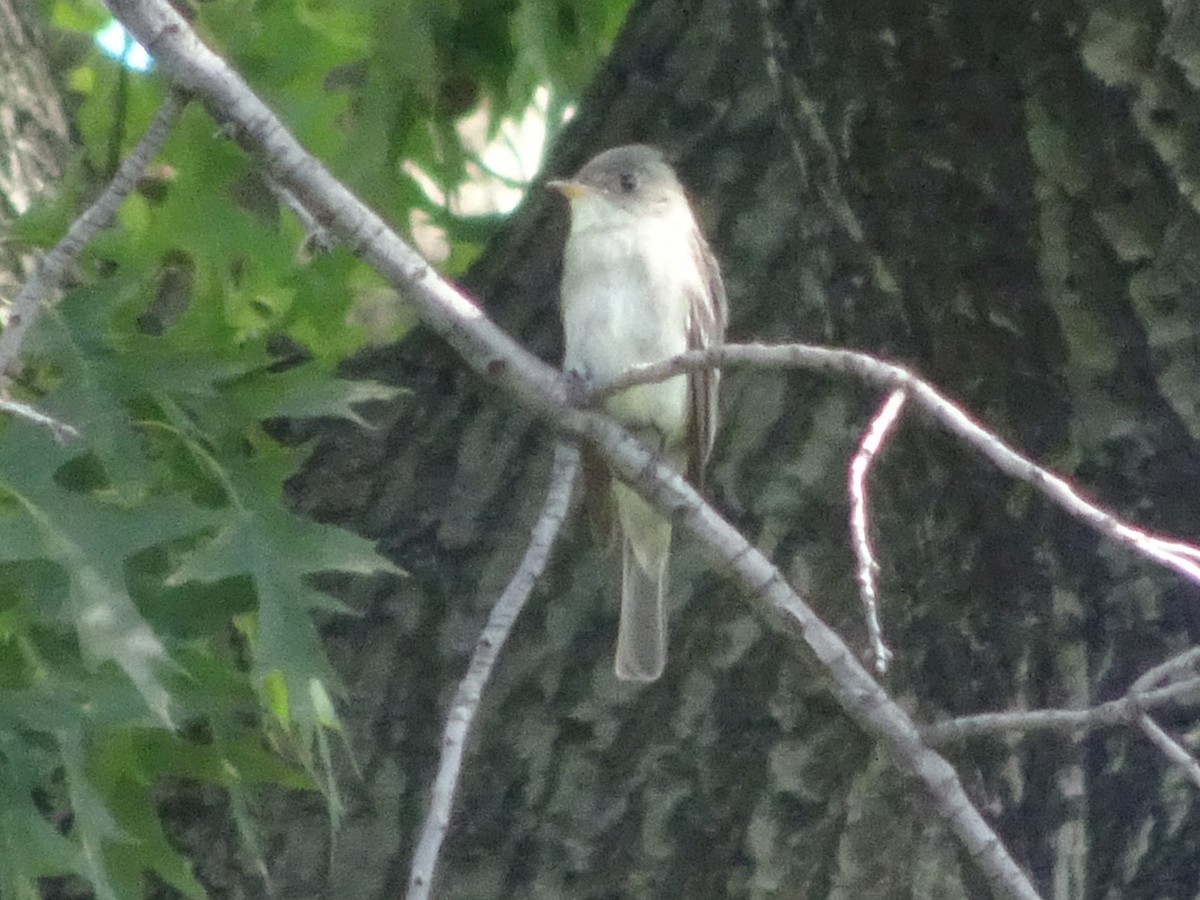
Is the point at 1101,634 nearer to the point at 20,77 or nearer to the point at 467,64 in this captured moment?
the point at 467,64

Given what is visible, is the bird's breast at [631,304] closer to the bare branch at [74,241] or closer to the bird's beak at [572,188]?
the bird's beak at [572,188]

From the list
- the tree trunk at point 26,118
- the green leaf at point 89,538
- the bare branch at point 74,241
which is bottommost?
the green leaf at point 89,538

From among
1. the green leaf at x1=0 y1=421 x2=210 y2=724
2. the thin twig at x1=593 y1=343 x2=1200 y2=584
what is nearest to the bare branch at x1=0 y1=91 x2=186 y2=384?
the green leaf at x1=0 y1=421 x2=210 y2=724

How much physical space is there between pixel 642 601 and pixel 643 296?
25.6 inches

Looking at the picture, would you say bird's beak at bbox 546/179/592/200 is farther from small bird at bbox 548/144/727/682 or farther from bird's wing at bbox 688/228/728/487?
bird's wing at bbox 688/228/728/487

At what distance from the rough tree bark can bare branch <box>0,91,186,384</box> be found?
1.06m

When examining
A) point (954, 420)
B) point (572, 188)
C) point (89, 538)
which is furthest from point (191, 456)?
point (954, 420)

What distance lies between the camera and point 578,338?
312cm

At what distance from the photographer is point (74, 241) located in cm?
197

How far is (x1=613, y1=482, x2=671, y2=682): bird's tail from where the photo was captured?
2775mm

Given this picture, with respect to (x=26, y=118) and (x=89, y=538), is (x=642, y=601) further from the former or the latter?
(x=26, y=118)

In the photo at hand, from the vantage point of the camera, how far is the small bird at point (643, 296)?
121 inches

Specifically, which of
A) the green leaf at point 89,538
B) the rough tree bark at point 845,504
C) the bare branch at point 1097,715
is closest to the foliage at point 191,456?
the green leaf at point 89,538

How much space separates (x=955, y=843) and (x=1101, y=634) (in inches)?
16.6
